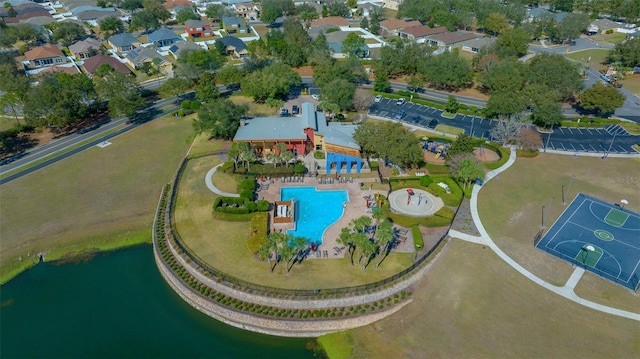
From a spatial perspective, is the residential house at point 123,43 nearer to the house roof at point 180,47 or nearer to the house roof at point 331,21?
the house roof at point 180,47

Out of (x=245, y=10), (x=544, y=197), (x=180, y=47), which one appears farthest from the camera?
(x=245, y=10)

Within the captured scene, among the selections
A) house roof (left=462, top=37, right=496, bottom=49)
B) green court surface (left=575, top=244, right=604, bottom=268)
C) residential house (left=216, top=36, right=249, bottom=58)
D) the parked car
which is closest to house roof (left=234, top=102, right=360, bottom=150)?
the parked car

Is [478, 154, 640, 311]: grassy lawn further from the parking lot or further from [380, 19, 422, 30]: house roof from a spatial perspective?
[380, 19, 422, 30]: house roof

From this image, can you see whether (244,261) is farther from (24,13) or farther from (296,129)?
(24,13)

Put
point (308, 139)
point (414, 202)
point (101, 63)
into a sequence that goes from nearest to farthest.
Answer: point (414, 202)
point (308, 139)
point (101, 63)

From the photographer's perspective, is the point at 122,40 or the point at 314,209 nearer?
the point at 314,209

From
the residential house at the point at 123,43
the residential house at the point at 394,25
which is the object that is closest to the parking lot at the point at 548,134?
the residential house at the point at 394,25

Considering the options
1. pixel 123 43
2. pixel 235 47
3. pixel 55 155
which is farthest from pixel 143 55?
pixel 55 155
